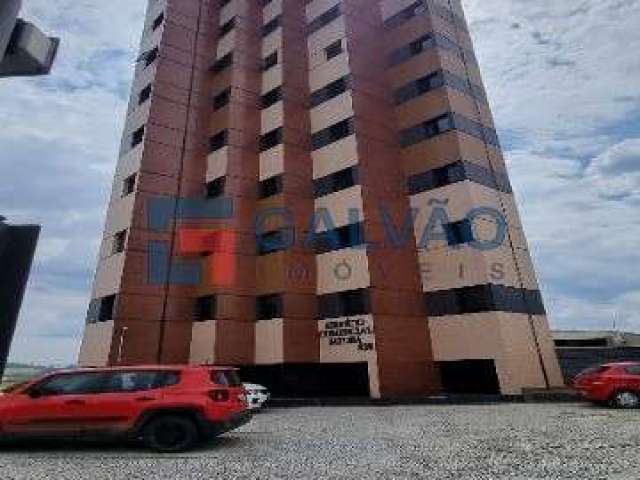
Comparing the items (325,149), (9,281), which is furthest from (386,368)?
(9,281)

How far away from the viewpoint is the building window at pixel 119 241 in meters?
26.0

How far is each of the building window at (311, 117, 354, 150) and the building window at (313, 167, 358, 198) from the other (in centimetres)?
207

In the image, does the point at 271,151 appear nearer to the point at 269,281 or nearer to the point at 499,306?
the point at 269,281

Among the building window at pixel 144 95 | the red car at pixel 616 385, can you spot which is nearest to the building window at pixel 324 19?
the building window at pixel 144 95

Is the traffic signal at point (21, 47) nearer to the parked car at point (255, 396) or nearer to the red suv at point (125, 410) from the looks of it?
the red suv at point (125, 410)

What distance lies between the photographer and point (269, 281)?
26047 millimetres

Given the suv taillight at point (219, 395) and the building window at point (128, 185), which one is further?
the building window at point (128, 185)

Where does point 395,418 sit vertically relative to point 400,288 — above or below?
below

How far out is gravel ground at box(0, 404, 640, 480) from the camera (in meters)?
7.62

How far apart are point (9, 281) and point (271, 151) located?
2730 cm

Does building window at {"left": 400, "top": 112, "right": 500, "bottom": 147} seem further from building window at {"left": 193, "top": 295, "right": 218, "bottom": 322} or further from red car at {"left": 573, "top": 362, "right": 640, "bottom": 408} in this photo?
red car at {"left": 573, "top": 362, "right": 640, "bottom": 408}

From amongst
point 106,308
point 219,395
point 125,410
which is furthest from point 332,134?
point 125,410

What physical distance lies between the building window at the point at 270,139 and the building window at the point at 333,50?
5.81 meters

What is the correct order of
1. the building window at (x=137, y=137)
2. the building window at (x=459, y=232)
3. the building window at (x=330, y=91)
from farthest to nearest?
the building window at (x=330, y=91)
the building window at (x=137, y=137)
the building window at (x=459, y=232)
